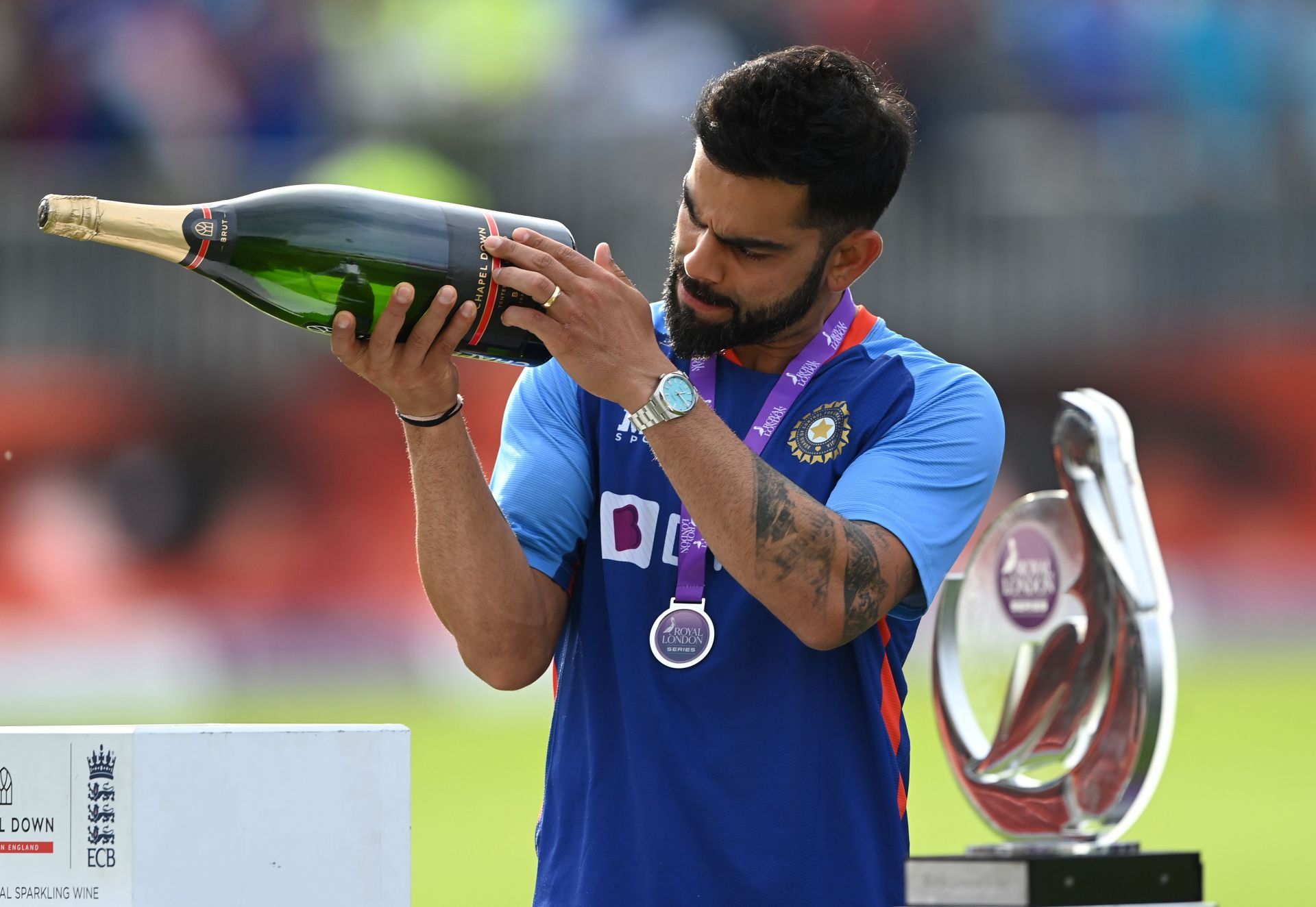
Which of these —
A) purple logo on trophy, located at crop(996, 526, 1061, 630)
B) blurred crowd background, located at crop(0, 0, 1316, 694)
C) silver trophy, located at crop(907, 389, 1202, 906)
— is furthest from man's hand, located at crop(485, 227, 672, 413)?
blurred crowd background, located at crop(0, 0, 1316, 694)

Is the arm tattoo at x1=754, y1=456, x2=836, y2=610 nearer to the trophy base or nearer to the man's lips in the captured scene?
the man's lips

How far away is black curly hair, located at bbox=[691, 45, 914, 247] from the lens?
1898mm

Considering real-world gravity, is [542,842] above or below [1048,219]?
below

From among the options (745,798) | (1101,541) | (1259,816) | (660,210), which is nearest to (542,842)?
(745,798)

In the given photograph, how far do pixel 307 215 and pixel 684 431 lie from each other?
446 mm

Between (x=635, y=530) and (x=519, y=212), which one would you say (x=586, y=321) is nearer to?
(x=635, y=530)

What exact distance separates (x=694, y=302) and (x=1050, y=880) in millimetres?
834

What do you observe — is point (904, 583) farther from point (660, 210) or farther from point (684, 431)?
point (660, 210)

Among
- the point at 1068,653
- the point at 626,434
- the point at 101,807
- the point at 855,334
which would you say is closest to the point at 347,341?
the point at 626,434

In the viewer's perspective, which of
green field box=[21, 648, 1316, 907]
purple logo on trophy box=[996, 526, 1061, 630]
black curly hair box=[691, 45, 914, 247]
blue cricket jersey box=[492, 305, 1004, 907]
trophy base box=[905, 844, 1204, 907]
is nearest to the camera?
trophy base box=[905, 844, 1204, 907]

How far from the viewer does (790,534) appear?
1.74 meters

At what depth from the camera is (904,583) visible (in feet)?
6.03

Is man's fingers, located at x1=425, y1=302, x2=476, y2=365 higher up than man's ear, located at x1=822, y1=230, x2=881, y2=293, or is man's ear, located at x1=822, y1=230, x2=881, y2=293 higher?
man's ear, located at x1=822, y1=230, x2=881, y2=293

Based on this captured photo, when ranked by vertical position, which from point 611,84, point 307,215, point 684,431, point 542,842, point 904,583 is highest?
point 611,84
